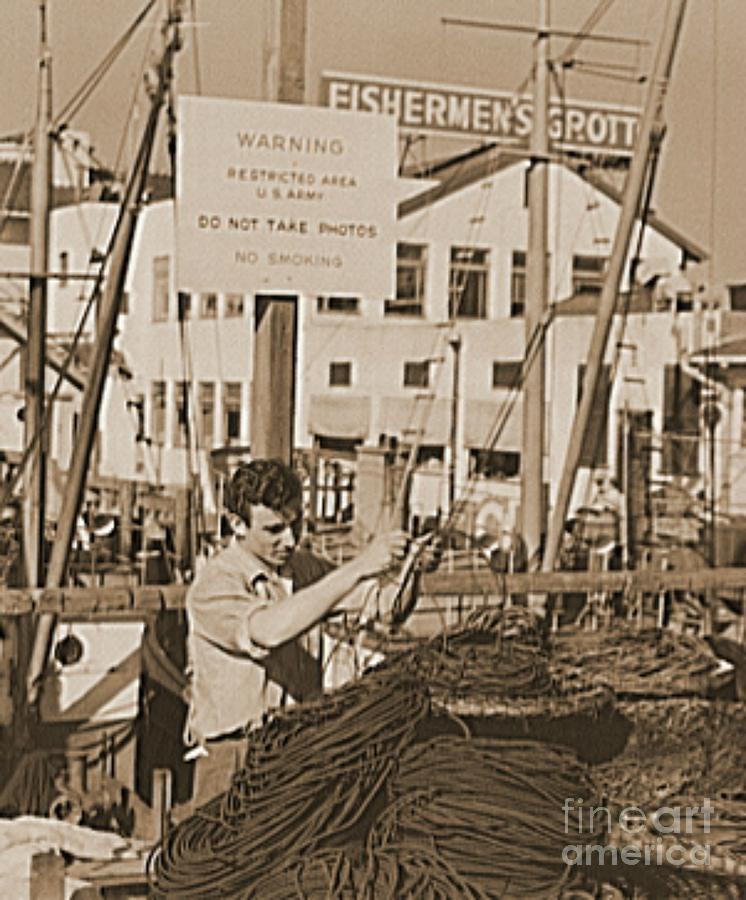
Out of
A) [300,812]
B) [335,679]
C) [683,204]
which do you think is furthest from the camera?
[683,204]

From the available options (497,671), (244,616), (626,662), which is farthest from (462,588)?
(244,616)

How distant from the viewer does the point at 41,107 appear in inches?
136

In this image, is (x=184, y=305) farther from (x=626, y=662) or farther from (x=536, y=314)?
(x=626, y=662)

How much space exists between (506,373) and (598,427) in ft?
0.72

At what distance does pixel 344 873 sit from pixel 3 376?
1057 millimetres

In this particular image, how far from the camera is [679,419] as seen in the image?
12.6ft

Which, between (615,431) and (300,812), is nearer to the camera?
(300,812)

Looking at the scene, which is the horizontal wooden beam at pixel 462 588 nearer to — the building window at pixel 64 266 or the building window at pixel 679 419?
the building window at pixel 679 419

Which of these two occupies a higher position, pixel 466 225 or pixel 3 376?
pixel 466 225

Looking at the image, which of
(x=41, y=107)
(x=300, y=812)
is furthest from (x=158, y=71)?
(x=300, y=812)

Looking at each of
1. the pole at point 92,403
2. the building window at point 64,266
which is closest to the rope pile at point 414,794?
the pole at point 92,403

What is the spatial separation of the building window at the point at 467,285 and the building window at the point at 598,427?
260 millimetres

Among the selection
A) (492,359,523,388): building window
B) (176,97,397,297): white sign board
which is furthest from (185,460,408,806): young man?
(492,359,523,388): building window

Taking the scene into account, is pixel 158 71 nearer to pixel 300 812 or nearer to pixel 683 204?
pixel 683 204
